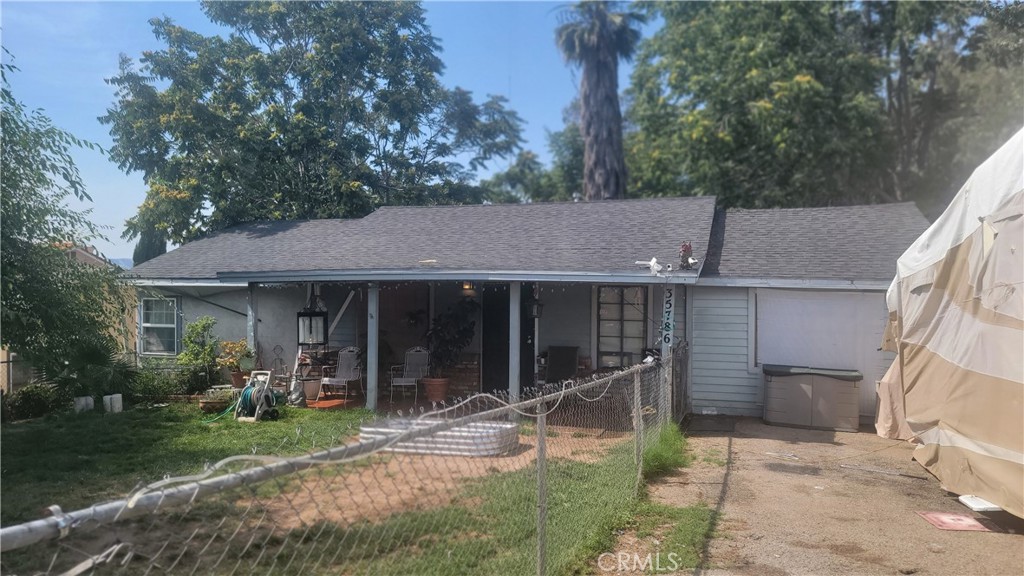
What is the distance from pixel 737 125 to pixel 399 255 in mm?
13741

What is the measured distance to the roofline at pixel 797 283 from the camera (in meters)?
9.98

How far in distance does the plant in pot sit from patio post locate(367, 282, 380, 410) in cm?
169

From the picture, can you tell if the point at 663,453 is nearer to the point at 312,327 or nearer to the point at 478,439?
the point at 478,439

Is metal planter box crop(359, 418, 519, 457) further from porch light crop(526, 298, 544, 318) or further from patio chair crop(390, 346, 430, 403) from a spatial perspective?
patio chair crop(390, 346, 430, 403)

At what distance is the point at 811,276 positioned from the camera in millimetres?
10320

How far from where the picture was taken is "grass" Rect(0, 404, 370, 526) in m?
6.11

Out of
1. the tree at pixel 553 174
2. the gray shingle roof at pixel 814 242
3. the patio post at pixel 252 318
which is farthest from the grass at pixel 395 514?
the tree at pixel 553 174

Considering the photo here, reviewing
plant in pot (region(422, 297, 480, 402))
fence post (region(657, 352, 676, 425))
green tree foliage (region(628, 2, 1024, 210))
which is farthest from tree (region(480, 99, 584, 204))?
fence post (region(657, 352, 676, 425))

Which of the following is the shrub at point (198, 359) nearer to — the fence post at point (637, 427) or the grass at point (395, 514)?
the grass at point (395, 514)

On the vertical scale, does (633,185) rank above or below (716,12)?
below

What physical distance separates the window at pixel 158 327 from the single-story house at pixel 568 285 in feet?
0.10

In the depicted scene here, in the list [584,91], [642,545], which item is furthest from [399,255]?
[584,91]

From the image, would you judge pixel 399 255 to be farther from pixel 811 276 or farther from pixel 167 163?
pixel 167 163

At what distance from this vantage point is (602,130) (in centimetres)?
2697
